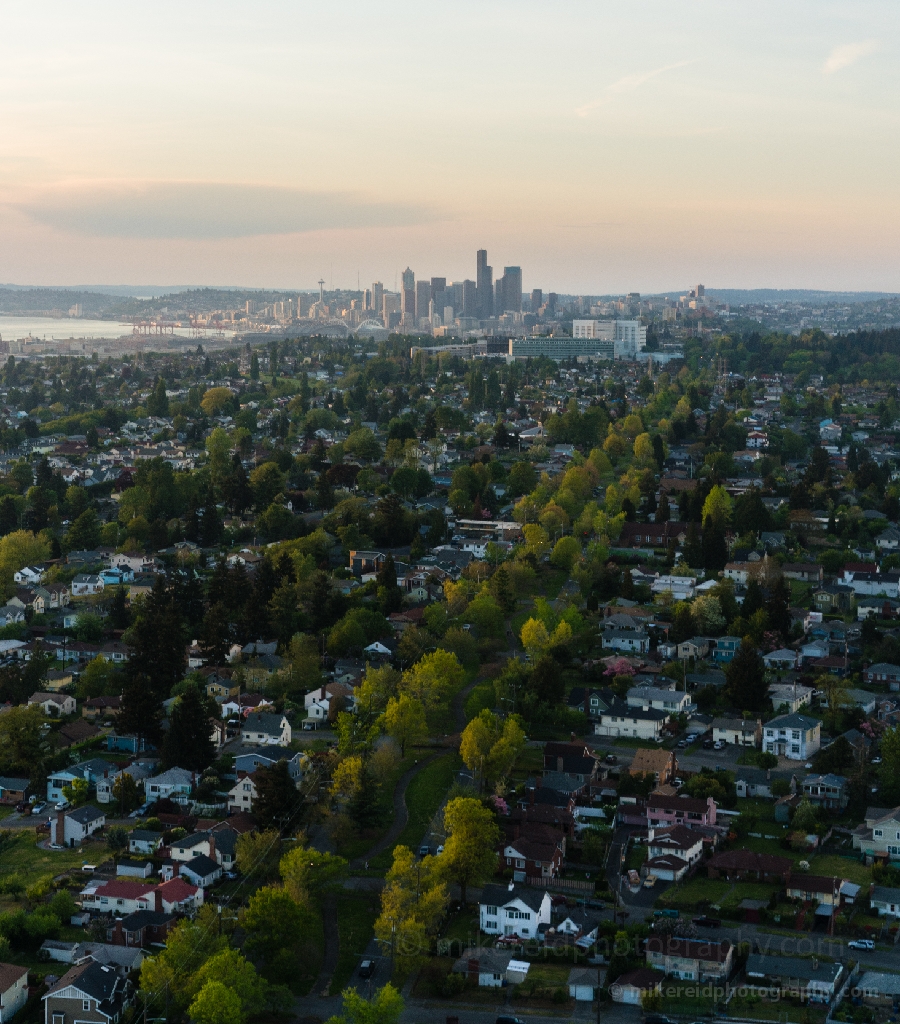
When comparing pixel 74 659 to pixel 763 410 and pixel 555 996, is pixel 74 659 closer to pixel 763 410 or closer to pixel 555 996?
pixel 555 996

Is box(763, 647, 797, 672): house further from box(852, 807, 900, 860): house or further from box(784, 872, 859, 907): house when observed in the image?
box(784, 872, 859, 907): house

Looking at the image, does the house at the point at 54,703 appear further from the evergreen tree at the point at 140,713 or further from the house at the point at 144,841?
the house at the point at 144,841

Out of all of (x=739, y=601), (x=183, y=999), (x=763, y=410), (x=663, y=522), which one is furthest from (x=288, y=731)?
Answer: (x=763, y=410)

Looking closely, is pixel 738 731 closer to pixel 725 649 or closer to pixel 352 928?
pixel 725 649

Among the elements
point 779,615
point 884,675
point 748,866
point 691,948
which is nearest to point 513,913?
point 691,948

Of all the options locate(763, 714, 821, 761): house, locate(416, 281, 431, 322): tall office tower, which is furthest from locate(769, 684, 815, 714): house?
locate(416, 281, 431, 322): tall office tower

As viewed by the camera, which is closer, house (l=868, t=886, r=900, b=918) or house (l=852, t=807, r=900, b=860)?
house (l=868, t=886, r=900, b=918)
